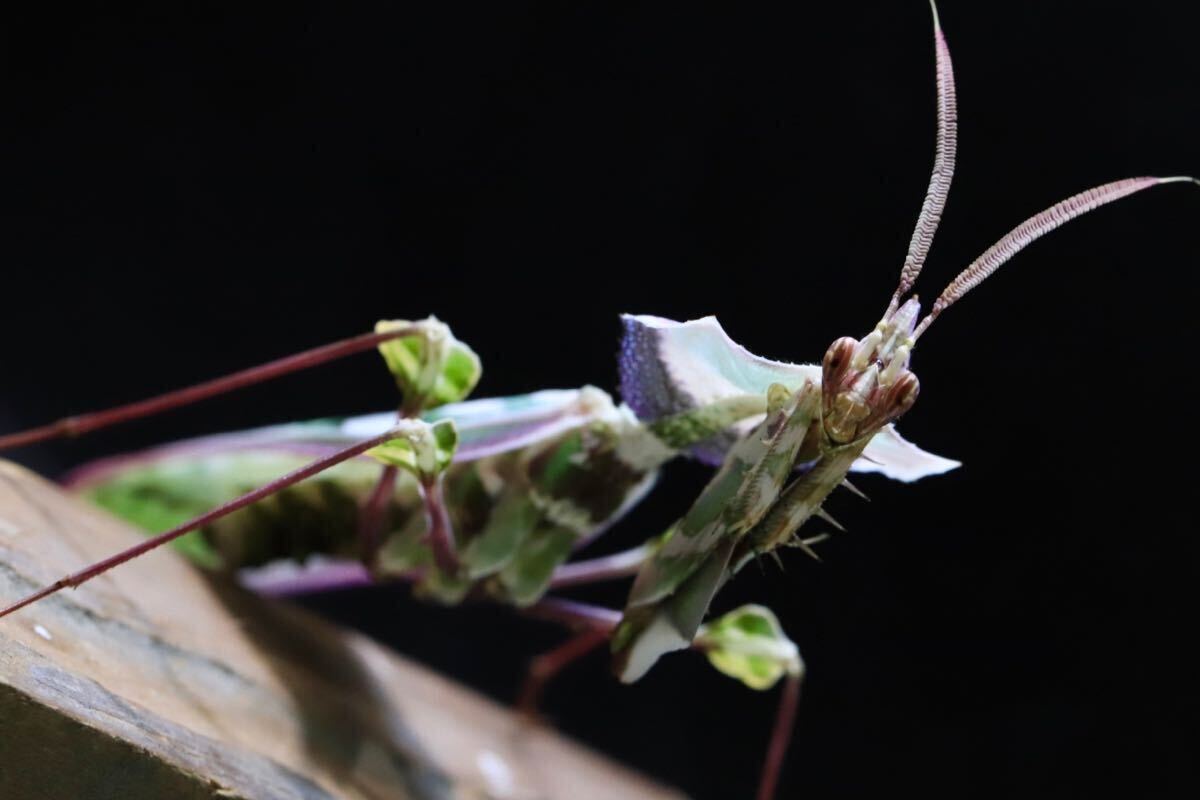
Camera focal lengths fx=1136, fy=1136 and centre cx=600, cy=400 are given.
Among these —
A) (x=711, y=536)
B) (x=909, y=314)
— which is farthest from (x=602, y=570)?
(x=909, y=314)

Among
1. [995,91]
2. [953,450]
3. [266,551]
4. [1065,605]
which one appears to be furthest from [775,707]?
[995,91]

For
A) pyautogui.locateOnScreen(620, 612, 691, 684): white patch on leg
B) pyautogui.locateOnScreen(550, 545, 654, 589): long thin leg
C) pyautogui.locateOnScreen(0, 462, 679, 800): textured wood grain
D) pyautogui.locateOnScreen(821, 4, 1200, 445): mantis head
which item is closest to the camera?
pyautogui.locateOnScreen(0, 462, 679, 800): textured wood grain

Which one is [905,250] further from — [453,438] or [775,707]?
[775,707]

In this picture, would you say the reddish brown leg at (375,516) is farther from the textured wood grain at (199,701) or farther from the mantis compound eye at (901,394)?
the mantis compound eye at (901,394)

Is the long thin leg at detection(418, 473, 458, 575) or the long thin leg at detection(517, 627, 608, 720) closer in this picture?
the long thin leg at detection(418, 473, 458, 575)

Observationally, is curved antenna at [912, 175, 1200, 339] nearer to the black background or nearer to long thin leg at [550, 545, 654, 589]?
the black background

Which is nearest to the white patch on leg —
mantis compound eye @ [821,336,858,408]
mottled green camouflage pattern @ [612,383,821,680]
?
mottled green camouflage pattern @ [612,383,821,680]

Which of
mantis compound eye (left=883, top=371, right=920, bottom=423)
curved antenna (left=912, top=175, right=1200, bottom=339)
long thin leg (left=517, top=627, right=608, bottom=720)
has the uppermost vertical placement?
curved antenna (left=912, top=175, right=1200, bottom=339)

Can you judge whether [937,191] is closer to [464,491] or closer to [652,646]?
[652,646]
